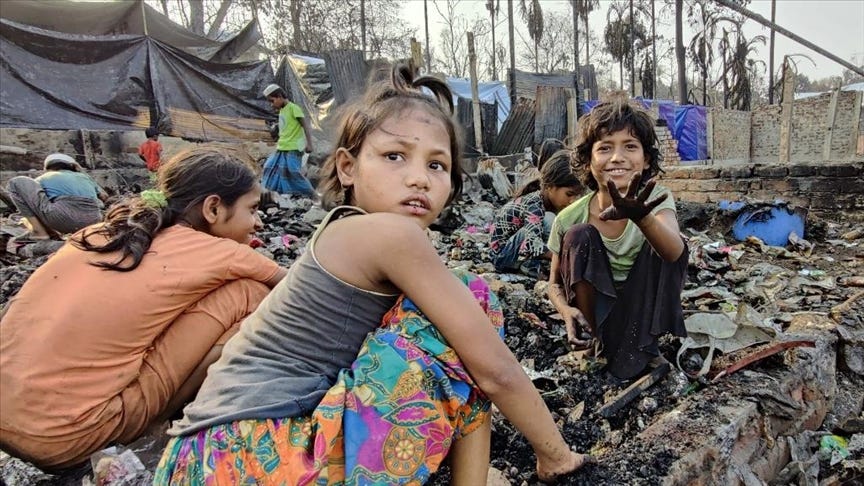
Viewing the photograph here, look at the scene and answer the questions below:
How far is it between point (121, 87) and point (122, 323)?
26.1 feet

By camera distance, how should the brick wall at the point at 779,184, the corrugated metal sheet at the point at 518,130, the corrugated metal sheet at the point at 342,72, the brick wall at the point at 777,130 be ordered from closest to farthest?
1. the brick wall at the point at 779,184
2. the corrugated metal sheet at the point at 342,72
3. the corrugated metal sheet at the point at 518,130
4. the brick wall at the point at 777,130

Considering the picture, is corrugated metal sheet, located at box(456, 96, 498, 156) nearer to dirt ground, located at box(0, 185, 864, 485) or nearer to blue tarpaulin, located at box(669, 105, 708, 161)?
dirt ground, located at box(0, 185, 864, 485)

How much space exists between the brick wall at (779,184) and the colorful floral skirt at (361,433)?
4.57m

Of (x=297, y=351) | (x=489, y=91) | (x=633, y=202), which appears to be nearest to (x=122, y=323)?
(x=297, y=351)

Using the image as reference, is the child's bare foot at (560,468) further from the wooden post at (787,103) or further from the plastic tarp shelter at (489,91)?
the plastic tarp shelter at (489,91)

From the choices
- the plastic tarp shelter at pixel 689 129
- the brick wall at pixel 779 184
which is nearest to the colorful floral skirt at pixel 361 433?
the brick wall at pixel 779 184

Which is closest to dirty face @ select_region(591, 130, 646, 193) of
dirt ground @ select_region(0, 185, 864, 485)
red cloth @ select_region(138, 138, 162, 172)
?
dirt ground @ select_region(0, 185, 864, 485)

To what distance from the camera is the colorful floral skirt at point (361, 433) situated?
95cm

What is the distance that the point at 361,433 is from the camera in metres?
0.95

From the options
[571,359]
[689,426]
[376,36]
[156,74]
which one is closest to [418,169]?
[689,426]

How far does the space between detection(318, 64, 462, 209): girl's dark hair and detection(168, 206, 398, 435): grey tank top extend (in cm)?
31

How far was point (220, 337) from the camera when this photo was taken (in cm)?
168

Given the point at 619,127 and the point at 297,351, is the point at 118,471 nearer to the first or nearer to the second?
the point at 297,351

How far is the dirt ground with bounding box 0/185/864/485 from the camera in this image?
151 centimetres
